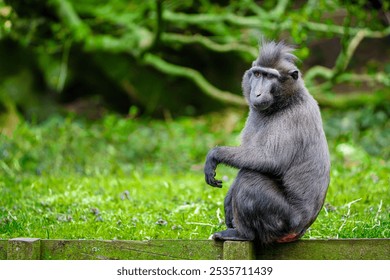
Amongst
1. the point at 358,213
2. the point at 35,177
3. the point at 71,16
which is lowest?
the point at 35,177

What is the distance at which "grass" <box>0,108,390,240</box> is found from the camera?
17.3 ft

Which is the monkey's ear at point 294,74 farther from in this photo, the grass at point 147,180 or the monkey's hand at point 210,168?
the grass at point 147,180

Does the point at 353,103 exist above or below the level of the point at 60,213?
above

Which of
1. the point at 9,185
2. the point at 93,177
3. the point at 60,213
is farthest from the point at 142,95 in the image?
the point at 60,213

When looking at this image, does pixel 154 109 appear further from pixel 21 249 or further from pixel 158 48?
pixel 21 249

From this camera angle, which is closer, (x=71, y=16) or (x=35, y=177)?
(x=35, y=177)

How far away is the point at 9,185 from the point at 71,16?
193 inches

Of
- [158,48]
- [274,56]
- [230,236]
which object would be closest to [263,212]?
[230,236]

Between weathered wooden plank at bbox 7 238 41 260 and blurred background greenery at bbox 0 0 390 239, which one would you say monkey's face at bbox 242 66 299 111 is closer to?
blurred background greenery at bbox 0 0 390 239

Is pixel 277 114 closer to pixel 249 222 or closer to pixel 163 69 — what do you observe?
pixel 249 222

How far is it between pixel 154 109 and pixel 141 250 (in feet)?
31.1

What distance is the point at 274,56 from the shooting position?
443 cm

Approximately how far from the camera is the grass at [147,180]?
527 centimetres
